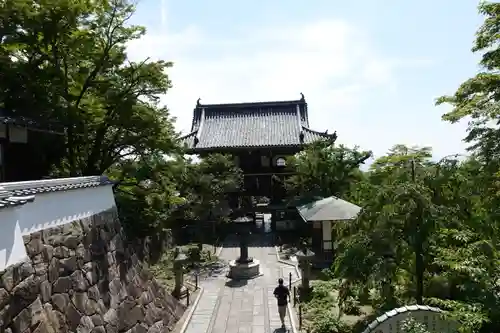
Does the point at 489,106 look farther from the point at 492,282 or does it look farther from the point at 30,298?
the point at 30,298

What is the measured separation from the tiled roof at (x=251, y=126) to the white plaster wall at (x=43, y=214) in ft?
64.5

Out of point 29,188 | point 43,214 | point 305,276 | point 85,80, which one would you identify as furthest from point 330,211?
point 29,188

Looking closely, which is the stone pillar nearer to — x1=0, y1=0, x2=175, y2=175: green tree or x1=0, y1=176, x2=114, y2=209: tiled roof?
x1=0, y1=0, x2=175, y2=175: green tree

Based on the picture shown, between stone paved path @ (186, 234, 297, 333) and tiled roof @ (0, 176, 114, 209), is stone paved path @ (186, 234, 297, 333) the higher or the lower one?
the lower one

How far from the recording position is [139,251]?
18609 mm

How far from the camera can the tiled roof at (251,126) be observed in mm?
30859

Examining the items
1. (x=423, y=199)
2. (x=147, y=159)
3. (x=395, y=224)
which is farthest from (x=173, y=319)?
(x=423, y=199)

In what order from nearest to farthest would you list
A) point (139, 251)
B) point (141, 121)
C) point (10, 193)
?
point (10, 193)
point (141, 121)
point (139, 251)

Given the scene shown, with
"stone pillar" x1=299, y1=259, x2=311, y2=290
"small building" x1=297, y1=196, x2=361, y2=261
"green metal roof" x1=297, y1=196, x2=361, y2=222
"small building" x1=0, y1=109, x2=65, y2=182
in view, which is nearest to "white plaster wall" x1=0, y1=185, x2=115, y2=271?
"small building" x1=0, y1=109, x2=65, y2=182

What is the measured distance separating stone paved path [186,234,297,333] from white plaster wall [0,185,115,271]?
16.1 ft

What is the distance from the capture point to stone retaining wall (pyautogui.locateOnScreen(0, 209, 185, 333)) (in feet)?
20.9

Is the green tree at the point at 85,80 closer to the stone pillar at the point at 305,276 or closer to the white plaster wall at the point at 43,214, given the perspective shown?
the white plaster wall at the point at 43,214

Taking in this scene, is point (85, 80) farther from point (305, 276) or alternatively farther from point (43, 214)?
point (305, 276)

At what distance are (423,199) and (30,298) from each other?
829 cm
